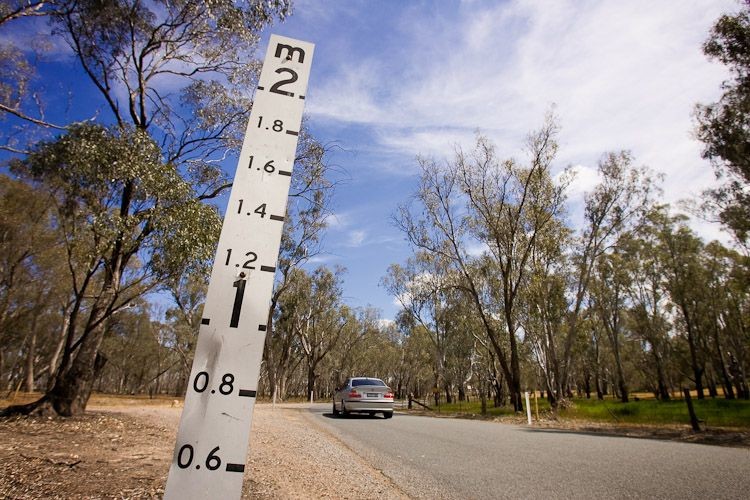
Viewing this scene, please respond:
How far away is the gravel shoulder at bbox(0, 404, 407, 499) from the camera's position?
144 inches

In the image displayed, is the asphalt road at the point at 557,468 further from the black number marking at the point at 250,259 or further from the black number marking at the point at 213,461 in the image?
the black number marking at the point at 250,259

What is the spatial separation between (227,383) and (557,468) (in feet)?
15.0

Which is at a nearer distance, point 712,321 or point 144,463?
point 144,463

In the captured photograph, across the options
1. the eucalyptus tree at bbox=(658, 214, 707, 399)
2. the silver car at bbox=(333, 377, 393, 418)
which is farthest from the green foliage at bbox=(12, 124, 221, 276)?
the eucalyptus tree at bbox=(658, 214, 707, 399)

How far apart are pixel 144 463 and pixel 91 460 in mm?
635

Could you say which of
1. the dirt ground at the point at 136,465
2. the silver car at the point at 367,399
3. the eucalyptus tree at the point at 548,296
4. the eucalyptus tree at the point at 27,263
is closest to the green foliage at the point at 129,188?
the dirt ground at the point at 136,465

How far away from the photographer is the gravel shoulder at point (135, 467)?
144 inches

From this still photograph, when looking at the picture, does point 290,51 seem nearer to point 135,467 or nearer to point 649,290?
point 135,467

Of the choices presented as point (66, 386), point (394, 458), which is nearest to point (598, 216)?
point (394, 458)

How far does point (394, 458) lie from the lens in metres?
5.79

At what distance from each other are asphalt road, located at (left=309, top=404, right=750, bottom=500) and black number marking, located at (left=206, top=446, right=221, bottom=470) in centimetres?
254

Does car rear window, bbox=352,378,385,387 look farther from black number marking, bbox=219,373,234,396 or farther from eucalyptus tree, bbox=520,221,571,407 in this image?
black number marking, bbox=219,373,234,396

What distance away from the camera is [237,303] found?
2.31 metres

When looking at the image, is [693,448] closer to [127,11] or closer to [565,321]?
[127,11]
